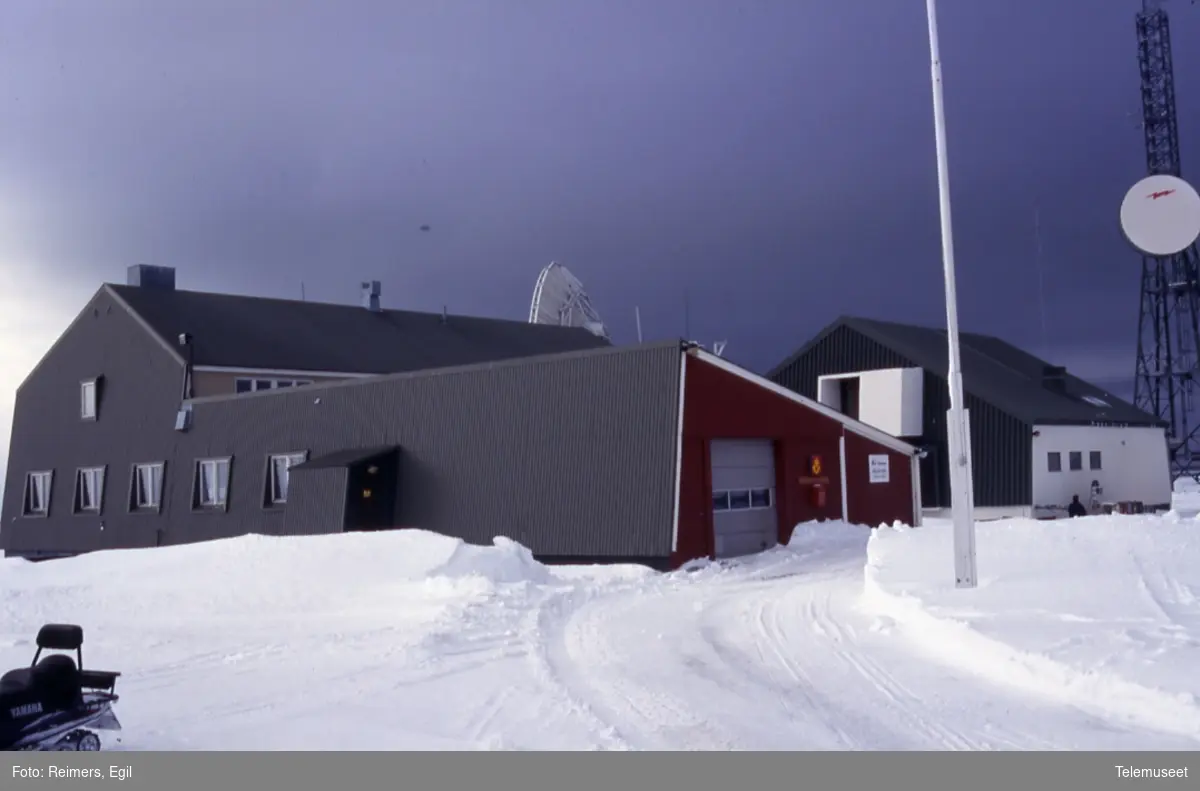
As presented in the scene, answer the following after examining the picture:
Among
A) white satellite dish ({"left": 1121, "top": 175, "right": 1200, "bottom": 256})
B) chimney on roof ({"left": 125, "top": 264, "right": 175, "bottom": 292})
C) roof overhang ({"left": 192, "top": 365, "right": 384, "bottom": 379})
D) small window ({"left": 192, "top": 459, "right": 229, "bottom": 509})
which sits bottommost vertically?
small window ({"left": 192, "top": 459, "right": 229, "bottom": 509})

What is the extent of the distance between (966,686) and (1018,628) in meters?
1.55

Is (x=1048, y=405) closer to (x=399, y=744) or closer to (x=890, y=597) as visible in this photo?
(x=890, y=597)

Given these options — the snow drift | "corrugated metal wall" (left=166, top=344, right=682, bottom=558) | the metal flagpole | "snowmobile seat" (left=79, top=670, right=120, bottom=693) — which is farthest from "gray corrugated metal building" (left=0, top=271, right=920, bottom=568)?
"snowmobile seat" (left=79, top=670, right=120, bottom=693)

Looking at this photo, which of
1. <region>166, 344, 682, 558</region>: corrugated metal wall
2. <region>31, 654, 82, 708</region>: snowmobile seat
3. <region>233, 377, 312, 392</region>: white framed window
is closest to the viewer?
<region>31, 654, 82, 708</region>: snowmobile seat

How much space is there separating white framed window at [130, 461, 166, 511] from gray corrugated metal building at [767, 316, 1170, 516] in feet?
66.7

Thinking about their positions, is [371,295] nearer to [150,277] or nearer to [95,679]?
[150,277]

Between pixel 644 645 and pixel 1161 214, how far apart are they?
13382 millimetres

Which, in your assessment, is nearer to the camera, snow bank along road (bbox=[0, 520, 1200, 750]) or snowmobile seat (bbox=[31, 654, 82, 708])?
snowmobile seat (bbox=[31, 654, 82, 708])

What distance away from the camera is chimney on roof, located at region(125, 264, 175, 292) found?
1526 inches

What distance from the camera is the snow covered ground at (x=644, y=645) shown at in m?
8.82

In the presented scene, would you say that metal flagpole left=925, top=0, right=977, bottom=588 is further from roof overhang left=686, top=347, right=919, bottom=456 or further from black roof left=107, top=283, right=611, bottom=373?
black roof left=107, top=283, right=611, bottom=373

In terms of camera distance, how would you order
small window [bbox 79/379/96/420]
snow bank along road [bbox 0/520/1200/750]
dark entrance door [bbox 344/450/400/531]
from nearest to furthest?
snow bank along road [bbox 0/520/1200/750]
dark entrance door [bbox 344/450/400/531]
small window [bbox 79/379/96/420]

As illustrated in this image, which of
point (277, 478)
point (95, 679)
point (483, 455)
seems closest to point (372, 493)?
point (483, 455)

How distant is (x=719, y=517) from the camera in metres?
23.0
